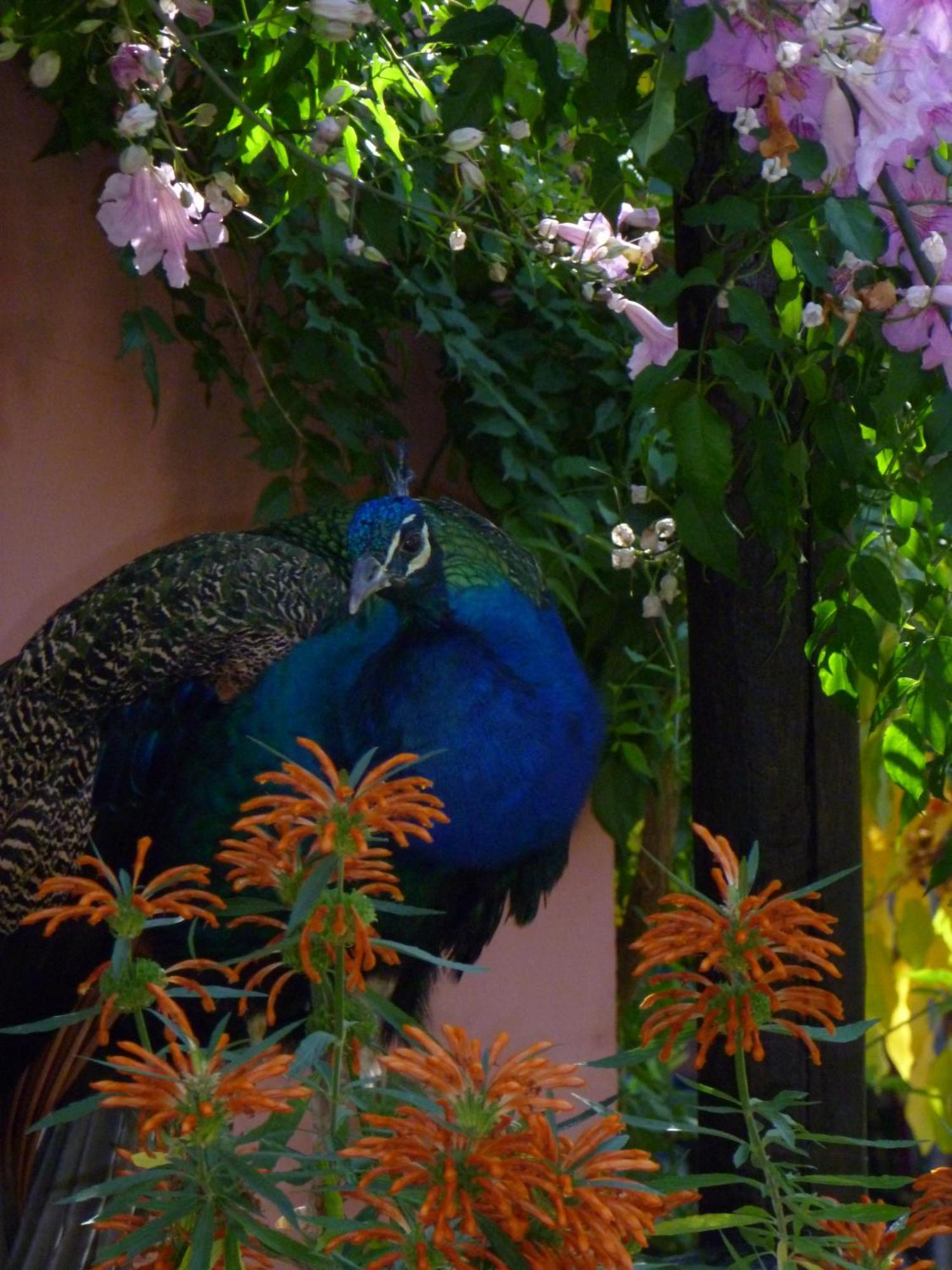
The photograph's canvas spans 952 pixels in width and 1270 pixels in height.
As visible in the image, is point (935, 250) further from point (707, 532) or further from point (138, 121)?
point (138, 121)

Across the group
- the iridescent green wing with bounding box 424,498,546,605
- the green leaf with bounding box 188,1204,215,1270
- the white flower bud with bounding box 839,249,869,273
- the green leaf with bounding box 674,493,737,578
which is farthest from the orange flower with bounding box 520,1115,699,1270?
the iridescent green wing with bounding box 424,498,546,605

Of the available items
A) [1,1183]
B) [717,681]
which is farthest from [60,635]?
[717,681]

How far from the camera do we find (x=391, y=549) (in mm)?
1312

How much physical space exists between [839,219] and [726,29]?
0.41 feet

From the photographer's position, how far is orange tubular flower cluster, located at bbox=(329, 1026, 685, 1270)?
0.57 m

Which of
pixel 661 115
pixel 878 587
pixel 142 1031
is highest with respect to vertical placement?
pixel 661 115

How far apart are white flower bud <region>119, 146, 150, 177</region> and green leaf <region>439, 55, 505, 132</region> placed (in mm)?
242

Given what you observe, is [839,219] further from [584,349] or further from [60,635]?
[584,349]

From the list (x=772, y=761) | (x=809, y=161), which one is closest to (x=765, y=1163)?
(x=772, y=761)

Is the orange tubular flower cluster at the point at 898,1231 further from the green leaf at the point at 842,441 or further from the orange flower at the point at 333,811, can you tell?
the green leaf at the point at 842,441

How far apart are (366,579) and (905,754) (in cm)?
42

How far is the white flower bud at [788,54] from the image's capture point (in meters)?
0.90

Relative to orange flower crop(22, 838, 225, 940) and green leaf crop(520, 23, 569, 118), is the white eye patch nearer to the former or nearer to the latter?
green leaf crop(520, 23, 569, 118)

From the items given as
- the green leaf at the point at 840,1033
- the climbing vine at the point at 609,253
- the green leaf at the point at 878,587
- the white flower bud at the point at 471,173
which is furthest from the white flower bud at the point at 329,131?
the green leaf at the point at 840,1033
